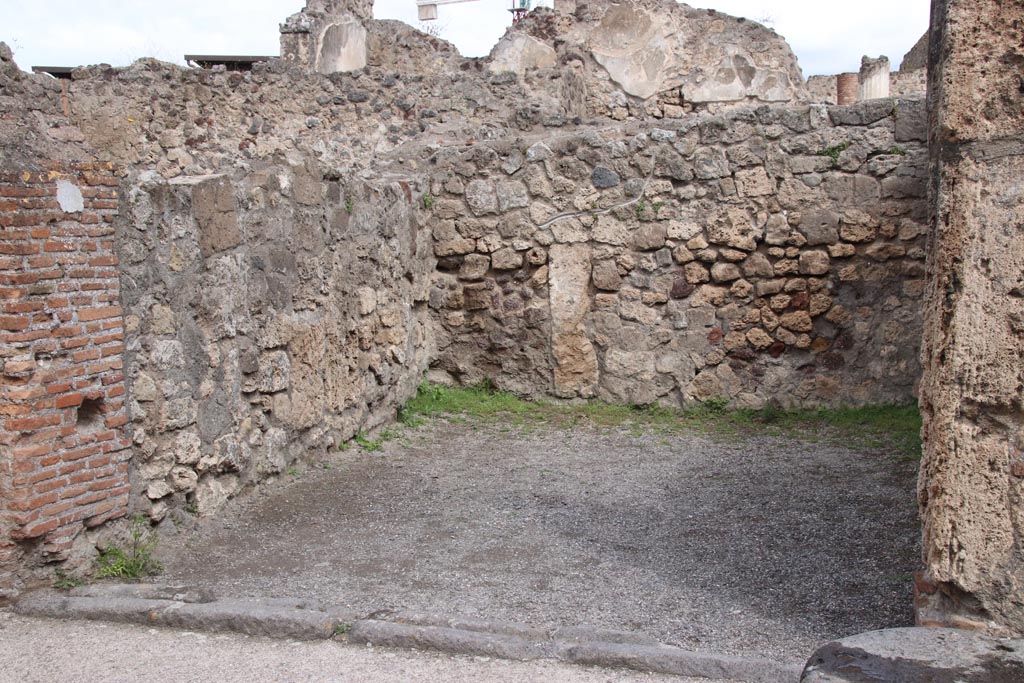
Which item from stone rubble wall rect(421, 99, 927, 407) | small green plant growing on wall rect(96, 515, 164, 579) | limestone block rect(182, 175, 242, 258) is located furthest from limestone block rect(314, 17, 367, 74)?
small green plant growing on wall rect(96, 515, 164, 579)

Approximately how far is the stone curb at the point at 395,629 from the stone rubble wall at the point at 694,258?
3.81m

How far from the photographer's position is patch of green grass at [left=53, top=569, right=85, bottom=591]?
3.78 metres

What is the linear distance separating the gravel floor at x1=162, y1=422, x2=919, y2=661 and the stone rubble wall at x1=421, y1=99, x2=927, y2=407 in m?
Answer: 0.99

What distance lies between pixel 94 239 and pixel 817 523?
3.56m

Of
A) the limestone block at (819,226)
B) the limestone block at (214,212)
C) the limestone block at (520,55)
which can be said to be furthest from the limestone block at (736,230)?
the limestone block at (214,212)

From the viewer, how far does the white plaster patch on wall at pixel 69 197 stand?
12.4ft

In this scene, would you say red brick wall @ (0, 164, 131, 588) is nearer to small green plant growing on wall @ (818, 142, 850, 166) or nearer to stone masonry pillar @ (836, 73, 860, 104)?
small green plant growing on wall @ (818, 142, 850, 166)

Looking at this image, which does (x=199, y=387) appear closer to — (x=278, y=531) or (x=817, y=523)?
(x=278, y=531)

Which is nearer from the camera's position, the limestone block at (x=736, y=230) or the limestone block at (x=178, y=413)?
the limestone block at (x=178, y=413)

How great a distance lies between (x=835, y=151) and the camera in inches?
258

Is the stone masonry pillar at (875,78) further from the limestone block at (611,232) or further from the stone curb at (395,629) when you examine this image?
the stone curb at (395,629)

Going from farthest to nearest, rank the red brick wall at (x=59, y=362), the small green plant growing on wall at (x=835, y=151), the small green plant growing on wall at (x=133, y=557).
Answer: the small green plant growing on wall at (x=835, y=151)
the small green plant growing on wall at (x=133, y=557)
the red brick wall at (x=59, y=362)

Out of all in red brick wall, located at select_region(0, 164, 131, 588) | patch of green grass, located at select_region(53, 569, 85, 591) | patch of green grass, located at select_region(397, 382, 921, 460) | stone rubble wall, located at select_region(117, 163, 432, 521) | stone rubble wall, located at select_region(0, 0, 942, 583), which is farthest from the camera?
patch of green grass, located at select_region(397, 382, 921, 460)

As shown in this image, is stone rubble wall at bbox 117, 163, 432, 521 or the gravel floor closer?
the gravel floor
